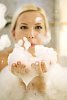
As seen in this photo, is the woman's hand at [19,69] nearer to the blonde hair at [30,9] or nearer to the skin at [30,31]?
the skin at [30,31]

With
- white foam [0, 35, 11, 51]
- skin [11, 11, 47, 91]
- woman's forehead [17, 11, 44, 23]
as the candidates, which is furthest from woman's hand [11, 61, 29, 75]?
woman's forehead [17, 11, 44, 23]

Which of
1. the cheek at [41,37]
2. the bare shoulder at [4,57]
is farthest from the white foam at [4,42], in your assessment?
the cheek at [41,37]

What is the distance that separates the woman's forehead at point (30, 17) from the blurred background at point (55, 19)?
48mm

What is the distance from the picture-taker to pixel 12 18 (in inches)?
37.2

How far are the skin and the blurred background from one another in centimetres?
5

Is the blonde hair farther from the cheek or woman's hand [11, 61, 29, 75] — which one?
woman's hand [11, 61, 29, 75]

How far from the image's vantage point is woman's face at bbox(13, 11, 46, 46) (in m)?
0.94

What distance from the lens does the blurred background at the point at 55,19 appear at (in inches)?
36.9

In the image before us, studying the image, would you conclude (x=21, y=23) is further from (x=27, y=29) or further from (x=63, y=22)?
(x=63, y=22)

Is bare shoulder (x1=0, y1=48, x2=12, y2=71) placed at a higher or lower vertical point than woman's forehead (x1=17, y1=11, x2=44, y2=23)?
lower

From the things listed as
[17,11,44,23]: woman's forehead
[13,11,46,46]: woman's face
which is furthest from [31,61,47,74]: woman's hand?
[17,11,44,23]: woman's forehead

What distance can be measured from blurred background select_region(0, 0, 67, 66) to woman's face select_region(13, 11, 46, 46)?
44 mm

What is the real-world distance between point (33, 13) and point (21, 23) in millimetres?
83

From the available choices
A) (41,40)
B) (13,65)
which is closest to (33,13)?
(41,40)
